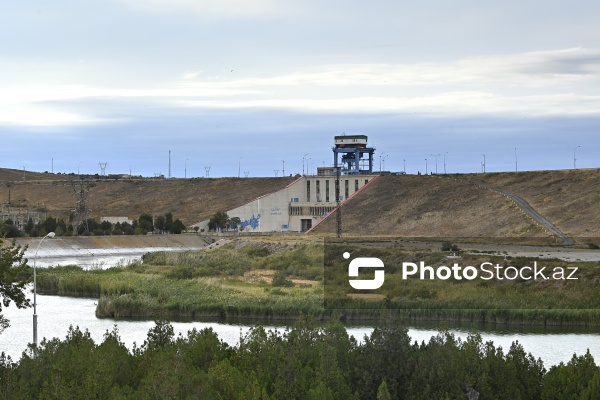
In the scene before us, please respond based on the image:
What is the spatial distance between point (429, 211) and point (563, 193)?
1723cm

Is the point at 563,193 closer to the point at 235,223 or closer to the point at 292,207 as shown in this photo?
the point at 292,207

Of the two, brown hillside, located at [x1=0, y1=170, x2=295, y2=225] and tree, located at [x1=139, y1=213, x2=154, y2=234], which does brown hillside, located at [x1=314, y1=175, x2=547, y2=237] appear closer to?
tree, located at [x1=139, y1=213, x2=154, y2=234]

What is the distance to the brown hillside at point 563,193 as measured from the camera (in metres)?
106

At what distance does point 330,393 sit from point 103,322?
3046 centimetres

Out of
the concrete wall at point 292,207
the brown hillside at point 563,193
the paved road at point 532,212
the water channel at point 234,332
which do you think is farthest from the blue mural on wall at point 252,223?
the water channel at point 234,332

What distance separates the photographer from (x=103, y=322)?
54.1m

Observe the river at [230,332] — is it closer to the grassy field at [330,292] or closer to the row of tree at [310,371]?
the grassy field at [330,292]

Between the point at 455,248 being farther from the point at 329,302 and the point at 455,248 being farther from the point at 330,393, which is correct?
the point at 330,393

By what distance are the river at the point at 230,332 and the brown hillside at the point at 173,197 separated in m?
97.9

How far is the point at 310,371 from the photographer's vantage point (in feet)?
93.0

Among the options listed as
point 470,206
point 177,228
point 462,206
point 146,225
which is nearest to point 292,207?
point 177,228

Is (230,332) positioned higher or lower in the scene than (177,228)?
lower

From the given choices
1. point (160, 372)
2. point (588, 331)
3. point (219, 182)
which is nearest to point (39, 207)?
point (219, 182)

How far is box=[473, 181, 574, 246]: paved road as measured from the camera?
97.0m
